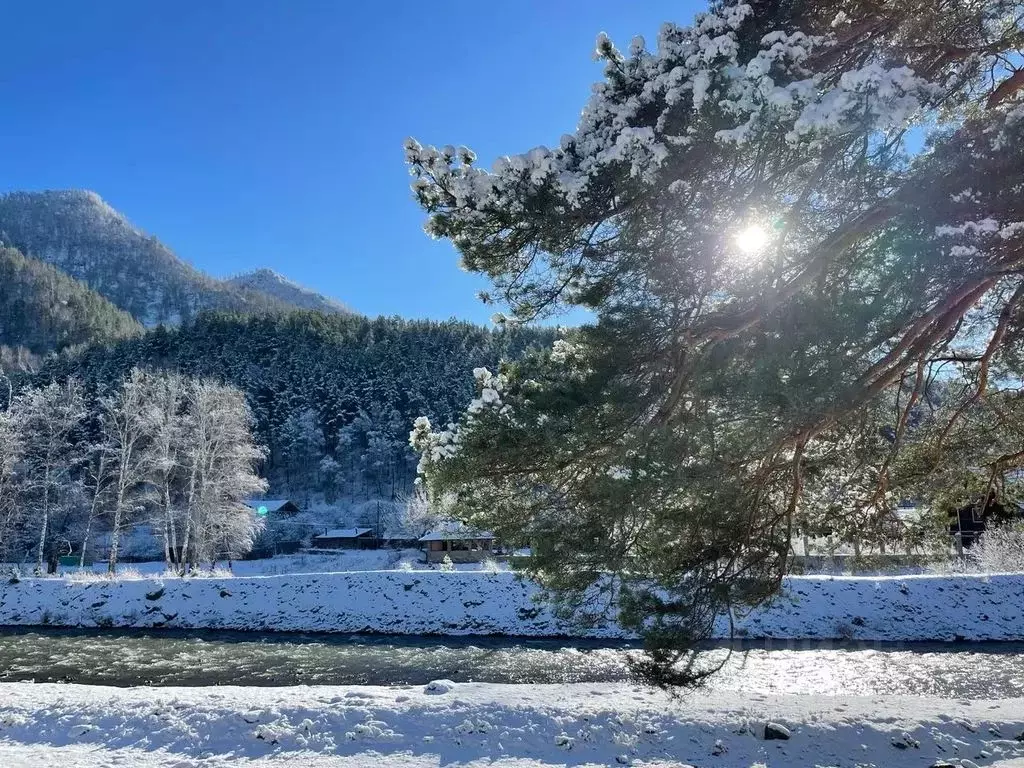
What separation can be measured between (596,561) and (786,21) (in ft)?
16.0

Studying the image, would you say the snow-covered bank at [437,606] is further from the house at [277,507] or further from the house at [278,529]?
the house at [277,507]

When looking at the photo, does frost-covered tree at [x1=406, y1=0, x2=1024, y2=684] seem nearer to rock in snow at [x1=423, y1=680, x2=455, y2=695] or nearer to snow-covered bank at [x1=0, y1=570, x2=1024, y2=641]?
rock in snow at [x1=423, y1=680, x2=455, y2=695]

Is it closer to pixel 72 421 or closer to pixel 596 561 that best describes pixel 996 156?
pixel 596 561

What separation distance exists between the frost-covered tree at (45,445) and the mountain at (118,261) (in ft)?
385

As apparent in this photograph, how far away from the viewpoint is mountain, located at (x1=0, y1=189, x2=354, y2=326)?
156 metres

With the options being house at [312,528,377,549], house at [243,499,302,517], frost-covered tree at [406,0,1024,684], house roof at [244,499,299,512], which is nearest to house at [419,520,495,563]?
house at [312,528,377,549]

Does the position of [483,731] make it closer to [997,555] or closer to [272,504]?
[997,555]

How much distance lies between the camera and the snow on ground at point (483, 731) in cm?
697


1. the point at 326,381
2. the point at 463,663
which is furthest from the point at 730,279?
the point at 326,381

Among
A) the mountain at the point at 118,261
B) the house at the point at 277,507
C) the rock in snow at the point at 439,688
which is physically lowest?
the rock in snow at the point at 439,688

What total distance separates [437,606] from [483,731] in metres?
12.9

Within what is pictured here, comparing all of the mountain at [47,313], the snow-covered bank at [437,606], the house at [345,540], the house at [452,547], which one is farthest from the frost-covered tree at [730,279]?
the mountain at [47,313]

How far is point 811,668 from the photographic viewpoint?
13.4 meters

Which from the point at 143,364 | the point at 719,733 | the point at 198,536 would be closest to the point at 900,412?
the point at 719,733
